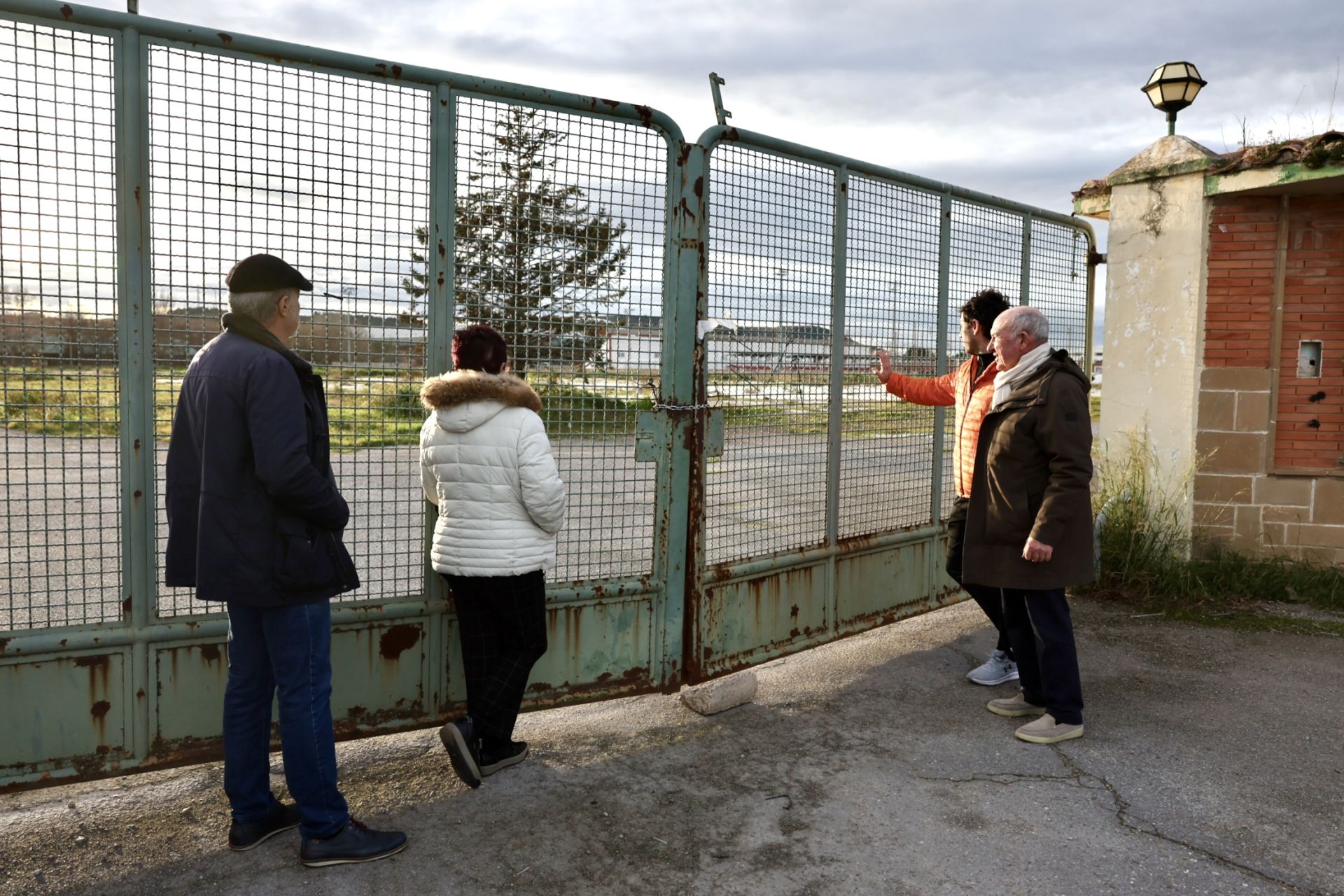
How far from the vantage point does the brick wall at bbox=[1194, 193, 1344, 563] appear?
693cm

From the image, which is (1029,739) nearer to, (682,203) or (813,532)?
(813,532)

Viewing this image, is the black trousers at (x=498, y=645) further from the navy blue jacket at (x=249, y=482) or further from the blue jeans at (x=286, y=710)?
the navy blue jacket at (x=249, y=482)

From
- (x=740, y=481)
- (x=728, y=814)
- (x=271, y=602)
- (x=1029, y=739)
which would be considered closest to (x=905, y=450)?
(x=740, y=481)

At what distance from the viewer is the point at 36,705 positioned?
3.34 m

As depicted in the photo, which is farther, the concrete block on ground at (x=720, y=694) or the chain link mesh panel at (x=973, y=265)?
the chain link mesh panel at (x=973, y=265)

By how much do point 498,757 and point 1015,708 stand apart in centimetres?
249

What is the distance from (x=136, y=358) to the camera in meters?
3.39

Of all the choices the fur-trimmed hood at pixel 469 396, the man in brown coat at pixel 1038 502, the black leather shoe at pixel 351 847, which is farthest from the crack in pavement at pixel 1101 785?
the fur-trimmed hood at pixel 469 396

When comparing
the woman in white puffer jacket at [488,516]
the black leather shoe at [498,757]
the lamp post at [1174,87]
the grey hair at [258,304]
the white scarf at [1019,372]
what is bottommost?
the black leather shoe at [498,757]

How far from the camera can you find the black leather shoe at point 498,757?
392 cm

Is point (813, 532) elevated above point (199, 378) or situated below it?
below

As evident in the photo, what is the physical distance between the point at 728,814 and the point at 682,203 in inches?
104

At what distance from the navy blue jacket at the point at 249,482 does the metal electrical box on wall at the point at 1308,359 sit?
273 inches

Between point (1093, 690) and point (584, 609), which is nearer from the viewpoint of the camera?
point (584, 609)
